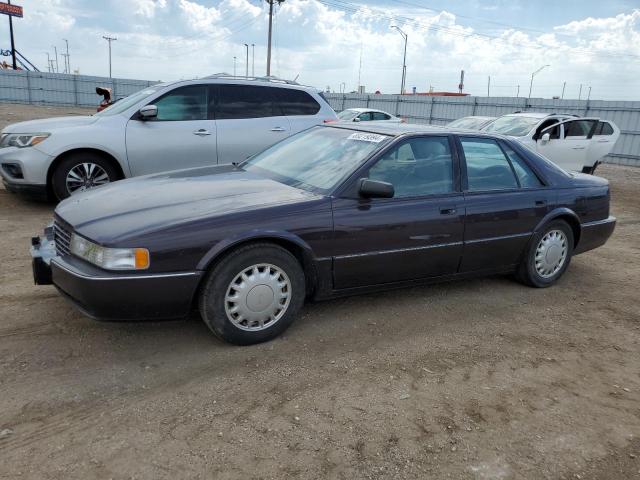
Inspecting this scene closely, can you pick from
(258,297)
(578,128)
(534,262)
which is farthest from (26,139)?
(578,128)

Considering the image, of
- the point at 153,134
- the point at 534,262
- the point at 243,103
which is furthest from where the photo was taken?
the point at 243,103

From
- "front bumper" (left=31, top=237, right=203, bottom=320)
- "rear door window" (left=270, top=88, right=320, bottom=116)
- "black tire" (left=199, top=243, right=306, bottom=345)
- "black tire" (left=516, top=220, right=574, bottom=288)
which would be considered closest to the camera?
"front bumper" (left=31, top=237, right=203, bottom=320)

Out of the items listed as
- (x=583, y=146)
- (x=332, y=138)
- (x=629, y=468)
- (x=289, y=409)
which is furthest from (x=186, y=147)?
(x=583, y=146)

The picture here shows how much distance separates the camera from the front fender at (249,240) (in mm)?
3250

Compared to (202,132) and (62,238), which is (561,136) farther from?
(62,238)

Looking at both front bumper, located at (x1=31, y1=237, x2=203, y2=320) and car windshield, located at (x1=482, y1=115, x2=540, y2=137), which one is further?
car windshield, located at (x1=482, y1=115, x2=540, y2=137)

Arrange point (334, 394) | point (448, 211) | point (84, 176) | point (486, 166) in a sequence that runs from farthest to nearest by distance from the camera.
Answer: point (84, 176) → point (486, 166) → point (448, 211) → point (334, 394)

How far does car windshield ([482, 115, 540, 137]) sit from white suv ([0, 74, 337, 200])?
5191 millimetres

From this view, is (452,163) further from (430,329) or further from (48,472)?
(48,472)

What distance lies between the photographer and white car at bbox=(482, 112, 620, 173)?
10.9 m

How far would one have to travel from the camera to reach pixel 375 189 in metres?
3.68

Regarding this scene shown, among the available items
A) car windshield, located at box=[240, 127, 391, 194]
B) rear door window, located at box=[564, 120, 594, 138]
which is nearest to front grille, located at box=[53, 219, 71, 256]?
car windshield, located at box=[240, 127, 391, 194]

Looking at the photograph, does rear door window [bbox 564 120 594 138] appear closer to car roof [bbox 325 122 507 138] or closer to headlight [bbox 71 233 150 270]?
car roof [bbox 325 122 507 138]

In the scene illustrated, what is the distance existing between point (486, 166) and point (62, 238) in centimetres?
335
